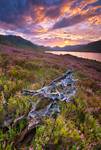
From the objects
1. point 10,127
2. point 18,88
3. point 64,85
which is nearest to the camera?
point 10,127

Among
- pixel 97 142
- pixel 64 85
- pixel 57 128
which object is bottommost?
pixel 97 142

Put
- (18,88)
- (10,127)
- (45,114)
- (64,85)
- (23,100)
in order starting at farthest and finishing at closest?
(18,88), (64,85), (23,100), (45,114), (10,127)

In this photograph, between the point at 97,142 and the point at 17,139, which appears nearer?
the point at 17,139

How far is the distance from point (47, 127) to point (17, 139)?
0.67m

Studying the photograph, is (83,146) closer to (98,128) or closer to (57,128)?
(57,128)

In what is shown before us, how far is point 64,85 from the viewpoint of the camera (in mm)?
7527

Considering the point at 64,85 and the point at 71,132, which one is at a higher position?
the point at 64,85

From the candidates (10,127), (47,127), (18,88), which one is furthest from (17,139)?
(18,88)

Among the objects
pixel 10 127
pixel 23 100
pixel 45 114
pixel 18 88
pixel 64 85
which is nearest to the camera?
pixel 10 127

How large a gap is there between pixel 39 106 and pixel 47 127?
2.69 ft

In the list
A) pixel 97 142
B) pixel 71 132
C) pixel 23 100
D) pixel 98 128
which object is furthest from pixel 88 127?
pixel 23 100

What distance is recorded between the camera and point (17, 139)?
18.8 feet

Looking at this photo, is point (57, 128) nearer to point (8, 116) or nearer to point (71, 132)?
point (71, 132)

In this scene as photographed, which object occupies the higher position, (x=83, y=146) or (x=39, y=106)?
(x=39, y=106)
